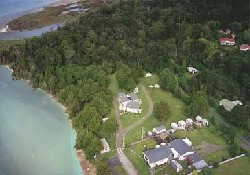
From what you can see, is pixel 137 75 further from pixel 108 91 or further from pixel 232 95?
pixel 232 95

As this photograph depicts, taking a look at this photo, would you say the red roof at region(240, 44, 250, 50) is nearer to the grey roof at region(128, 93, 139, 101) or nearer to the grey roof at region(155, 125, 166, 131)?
the grey roof at region(128, 93, 139, 101)

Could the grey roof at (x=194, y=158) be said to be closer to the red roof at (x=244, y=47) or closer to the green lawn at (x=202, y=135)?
the green lawn at (x=202, y=135)

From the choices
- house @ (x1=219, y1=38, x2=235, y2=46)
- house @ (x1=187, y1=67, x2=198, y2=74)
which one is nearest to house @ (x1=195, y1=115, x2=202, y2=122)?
house @ (x1=187, y1=67, x2=198, y2=74)

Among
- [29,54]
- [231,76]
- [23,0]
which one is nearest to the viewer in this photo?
[231,76]

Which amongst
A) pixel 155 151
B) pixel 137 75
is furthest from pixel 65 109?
pixel 155 151

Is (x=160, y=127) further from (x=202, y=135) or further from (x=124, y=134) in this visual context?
(x=202, y=135)

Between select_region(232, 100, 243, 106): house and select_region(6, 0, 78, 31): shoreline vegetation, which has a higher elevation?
select_region(6, 0, 78, 31): shoreline vegetation

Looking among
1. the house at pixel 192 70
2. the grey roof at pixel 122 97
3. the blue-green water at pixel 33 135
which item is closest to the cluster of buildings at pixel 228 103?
the house at pixel 192 70
